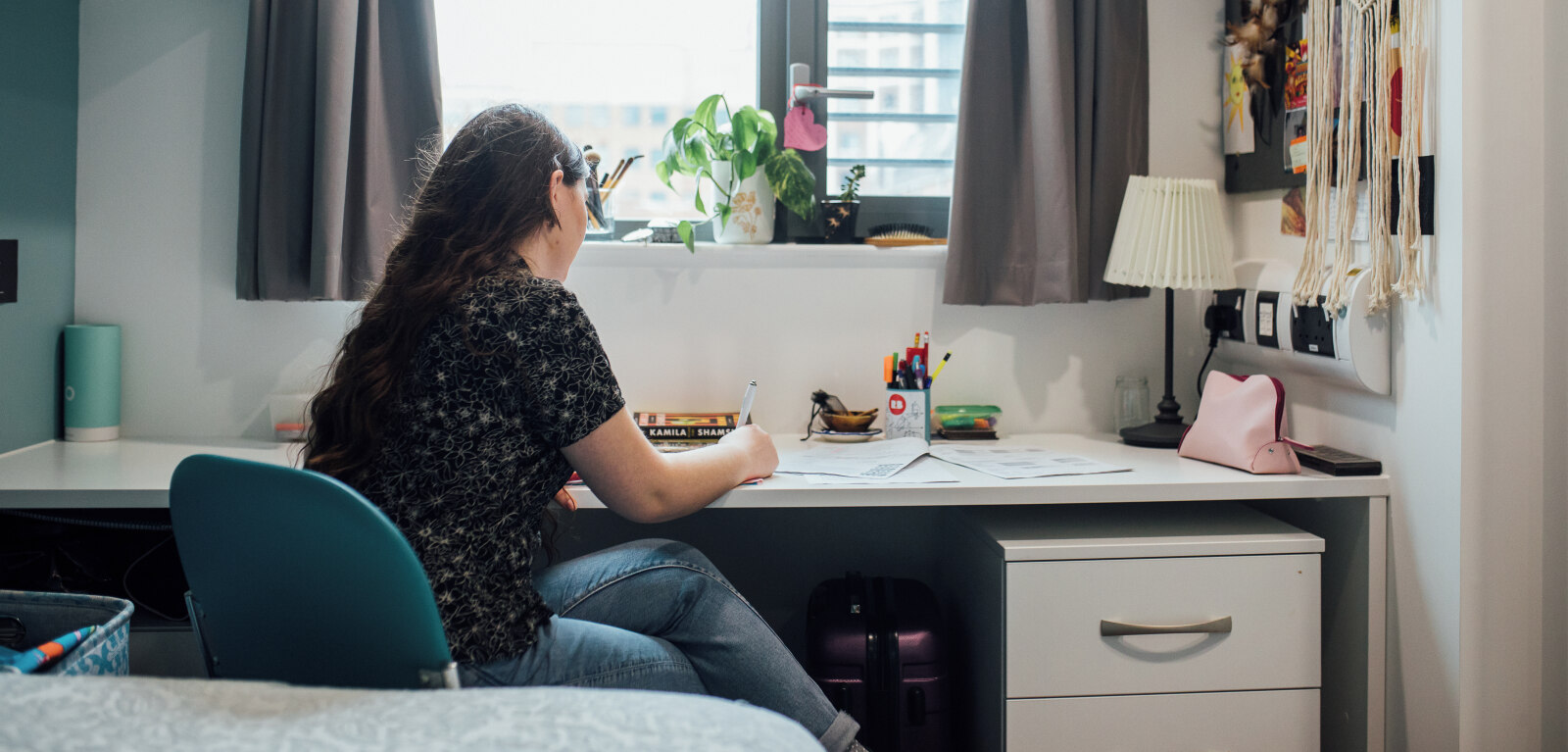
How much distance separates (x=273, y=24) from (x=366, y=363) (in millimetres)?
1035

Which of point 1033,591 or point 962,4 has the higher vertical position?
point 962,4

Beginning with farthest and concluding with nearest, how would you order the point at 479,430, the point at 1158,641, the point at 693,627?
the point at 1158,641, the point at 693,627, the point at 479,430

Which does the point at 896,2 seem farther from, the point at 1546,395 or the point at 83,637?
the point at 83,637

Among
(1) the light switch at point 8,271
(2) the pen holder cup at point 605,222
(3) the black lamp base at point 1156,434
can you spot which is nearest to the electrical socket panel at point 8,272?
(1) the light switch at point 8,271

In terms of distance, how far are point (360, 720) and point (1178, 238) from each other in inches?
62.9

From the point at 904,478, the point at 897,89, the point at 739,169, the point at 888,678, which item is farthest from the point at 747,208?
the point at 888,678

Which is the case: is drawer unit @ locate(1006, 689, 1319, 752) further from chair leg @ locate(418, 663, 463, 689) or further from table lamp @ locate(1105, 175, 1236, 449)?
chair leg @ locate(418, 663, 463, 689)

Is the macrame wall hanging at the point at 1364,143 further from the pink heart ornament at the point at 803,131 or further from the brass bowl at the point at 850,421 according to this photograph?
the pink heart ornament at the point at 803,131

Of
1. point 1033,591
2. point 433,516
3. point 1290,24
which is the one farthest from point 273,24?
point 1290,24

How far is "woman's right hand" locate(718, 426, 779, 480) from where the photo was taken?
1570mm

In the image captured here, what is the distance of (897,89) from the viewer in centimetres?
221

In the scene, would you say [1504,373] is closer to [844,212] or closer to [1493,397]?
[1493,397]

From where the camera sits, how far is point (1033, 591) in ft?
5.13

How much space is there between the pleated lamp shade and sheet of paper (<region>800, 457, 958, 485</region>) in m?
0.56
